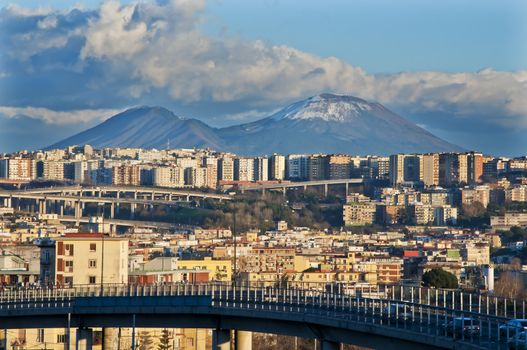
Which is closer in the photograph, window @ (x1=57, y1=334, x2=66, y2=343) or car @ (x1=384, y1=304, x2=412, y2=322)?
car @ (x1=384, y1=304, x2=412, y2=322)

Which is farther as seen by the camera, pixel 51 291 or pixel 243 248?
pixel 243 248

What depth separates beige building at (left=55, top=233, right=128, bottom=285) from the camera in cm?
9188

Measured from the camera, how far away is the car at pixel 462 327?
148 ft

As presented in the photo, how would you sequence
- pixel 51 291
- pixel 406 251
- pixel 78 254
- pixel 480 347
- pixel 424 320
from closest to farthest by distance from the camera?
pixel 480 347, pixel 424 320, pixel 51 291, pixel 78 254, pixel 406 251

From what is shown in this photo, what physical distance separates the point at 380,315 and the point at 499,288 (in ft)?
184

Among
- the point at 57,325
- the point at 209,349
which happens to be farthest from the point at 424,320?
the point at 209,349

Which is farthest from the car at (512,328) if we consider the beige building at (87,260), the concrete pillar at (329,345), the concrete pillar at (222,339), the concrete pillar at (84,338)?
the beige building at (87,260)

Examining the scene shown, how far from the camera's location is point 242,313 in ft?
200

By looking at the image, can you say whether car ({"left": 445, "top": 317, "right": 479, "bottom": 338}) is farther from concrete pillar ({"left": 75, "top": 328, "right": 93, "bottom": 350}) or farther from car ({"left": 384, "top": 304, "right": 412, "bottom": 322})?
concrete pillar ({"left": 75, "top": 328, "right": 93, "bottom": 350})

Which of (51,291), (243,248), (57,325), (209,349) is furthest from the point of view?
(243,248)

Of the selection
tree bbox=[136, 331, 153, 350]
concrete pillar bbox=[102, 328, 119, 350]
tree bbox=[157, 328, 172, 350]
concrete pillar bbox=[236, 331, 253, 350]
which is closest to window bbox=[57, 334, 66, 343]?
concrete pillar bbox=[102, 328, 119, 350]

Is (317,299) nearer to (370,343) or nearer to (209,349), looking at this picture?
(370,343)

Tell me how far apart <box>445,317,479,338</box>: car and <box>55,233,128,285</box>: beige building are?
152 ft

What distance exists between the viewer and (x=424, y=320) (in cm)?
5038
